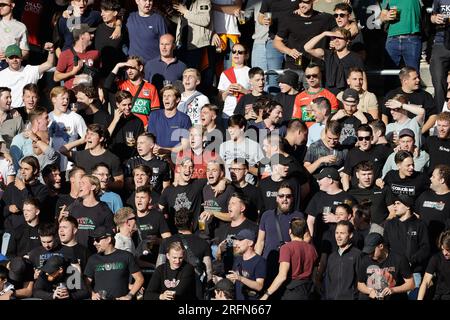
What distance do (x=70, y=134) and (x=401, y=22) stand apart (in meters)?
5.17

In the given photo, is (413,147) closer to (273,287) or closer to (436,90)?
(436,90)

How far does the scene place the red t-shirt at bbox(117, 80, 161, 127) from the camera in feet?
70.0

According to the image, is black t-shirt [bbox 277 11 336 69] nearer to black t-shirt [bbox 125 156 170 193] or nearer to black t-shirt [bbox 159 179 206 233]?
black t-shirt [bbox 125 156 170 193]

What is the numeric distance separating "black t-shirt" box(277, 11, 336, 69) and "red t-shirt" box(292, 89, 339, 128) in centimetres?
133

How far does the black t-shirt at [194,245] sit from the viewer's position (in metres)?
18.0

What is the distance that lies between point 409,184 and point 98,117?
4647mm

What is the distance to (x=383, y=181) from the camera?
19359mm

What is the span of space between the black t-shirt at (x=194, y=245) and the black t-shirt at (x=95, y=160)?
206 centimetres

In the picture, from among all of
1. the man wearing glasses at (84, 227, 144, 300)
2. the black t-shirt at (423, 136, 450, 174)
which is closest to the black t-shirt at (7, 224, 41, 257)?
the man wearing glasses at (84, 227, 144, 300)

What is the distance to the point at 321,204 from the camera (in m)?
18.8

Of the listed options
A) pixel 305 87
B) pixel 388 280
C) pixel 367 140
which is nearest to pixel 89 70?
pixel 305 87

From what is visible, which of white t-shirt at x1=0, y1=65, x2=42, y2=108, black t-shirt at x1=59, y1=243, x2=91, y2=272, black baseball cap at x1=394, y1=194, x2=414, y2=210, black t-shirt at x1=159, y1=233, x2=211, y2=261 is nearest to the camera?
black t-shirt at x1=159, y1=233, x2=211, y2=261

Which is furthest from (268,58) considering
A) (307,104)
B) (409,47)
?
(409,47)

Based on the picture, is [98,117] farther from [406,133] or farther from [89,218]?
[406,133]
